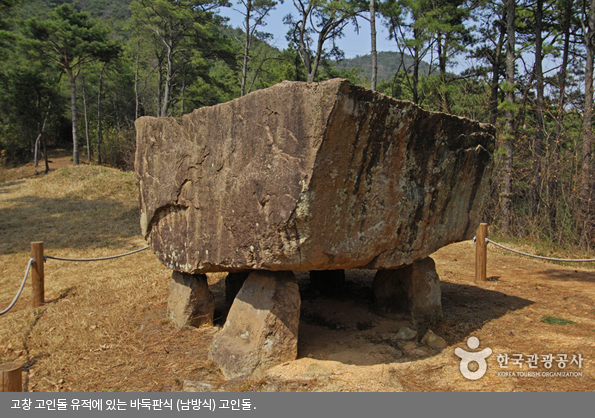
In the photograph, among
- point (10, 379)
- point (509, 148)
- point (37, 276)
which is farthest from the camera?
point (509, 148)

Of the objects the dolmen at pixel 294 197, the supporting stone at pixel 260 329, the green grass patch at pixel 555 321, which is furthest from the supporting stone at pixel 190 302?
the green grass patch at pixel 555 321

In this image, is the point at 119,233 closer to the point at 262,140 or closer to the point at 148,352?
the point at 148,352

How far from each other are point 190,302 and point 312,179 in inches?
91.7

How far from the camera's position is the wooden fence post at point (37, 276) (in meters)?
5.24

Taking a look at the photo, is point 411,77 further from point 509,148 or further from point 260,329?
point 260,329

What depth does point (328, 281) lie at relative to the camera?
18.3 ft

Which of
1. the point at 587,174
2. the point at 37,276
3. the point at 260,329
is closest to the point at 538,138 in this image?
the point at 587,174

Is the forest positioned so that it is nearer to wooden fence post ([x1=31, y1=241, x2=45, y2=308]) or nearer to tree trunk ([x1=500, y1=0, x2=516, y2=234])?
tree trunk ([x1=500, y1=0, x2=516, y2=234])

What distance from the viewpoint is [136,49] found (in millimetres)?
24734

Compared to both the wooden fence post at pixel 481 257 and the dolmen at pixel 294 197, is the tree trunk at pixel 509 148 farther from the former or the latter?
the dolmen at pixel 294 197

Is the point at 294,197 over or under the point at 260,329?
over

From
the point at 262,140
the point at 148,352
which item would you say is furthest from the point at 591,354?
the point at 148,352

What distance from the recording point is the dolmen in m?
2.87

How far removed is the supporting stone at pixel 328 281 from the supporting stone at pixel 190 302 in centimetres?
164
